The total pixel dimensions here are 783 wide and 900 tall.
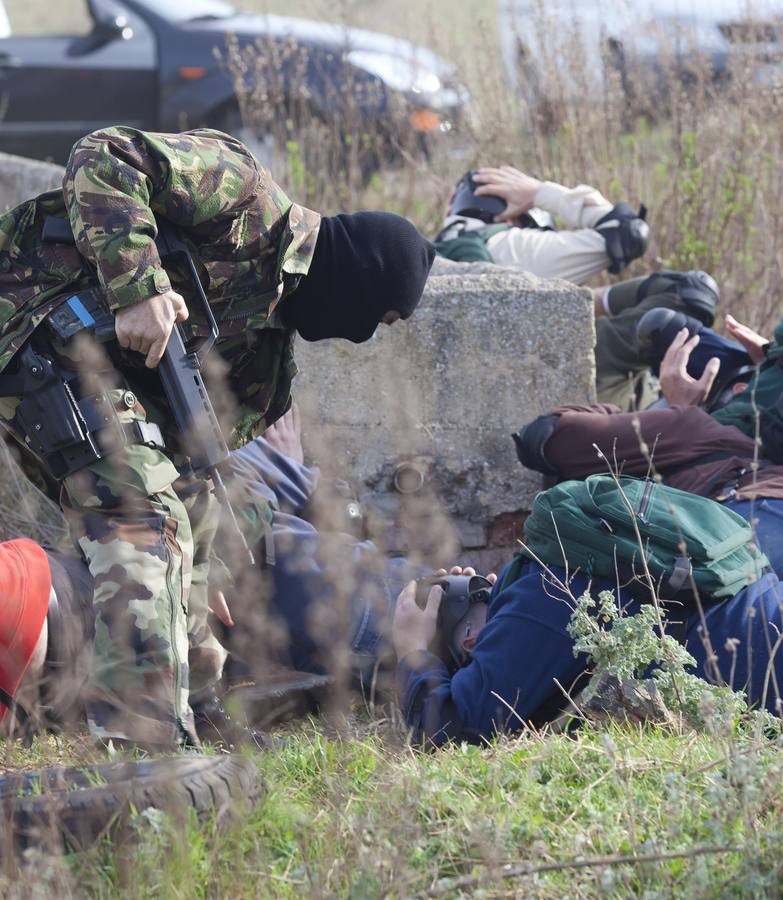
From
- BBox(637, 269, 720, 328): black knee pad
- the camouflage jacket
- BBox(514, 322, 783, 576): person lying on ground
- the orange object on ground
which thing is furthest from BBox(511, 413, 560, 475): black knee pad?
the orange object on ground

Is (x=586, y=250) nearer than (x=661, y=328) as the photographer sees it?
No

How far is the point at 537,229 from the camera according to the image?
15.8 feet

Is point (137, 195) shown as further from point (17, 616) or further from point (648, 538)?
point (648, 538)

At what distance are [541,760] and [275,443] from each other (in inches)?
69.7

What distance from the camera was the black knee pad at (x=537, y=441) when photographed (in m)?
3.43

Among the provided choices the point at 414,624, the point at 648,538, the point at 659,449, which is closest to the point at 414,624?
the point at 414,624

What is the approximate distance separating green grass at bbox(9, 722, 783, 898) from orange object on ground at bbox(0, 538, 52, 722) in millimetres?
636

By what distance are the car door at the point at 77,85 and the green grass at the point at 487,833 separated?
583 cm

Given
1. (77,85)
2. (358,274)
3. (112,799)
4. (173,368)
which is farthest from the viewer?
(77,85)

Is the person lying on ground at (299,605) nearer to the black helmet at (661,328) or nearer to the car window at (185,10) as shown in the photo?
the black helmet at (661,328)

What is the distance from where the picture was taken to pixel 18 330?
2.62 m

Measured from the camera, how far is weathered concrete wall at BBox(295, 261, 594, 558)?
13.1ft

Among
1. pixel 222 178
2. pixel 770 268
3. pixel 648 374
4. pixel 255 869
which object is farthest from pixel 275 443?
pixel 770 268

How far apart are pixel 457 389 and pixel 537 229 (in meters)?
1.12
